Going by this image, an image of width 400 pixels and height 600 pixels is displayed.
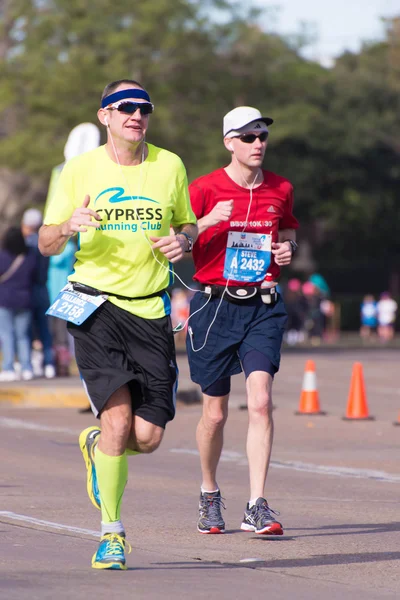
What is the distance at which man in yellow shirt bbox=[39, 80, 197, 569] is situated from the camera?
19.3 feet

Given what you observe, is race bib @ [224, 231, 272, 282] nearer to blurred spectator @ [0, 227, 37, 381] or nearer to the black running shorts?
the black running shorts

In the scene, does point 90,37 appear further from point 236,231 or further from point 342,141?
point 236,231

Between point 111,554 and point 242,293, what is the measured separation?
204 centimetres

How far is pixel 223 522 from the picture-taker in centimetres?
696

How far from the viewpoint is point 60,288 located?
14.9 metres

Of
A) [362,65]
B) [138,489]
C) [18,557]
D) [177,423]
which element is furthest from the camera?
[362,65]

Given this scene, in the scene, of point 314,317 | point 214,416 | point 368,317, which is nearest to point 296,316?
point 314,317

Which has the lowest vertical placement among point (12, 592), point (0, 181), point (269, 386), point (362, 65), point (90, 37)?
point (12, 592)

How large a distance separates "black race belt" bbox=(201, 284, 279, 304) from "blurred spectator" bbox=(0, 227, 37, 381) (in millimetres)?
9095

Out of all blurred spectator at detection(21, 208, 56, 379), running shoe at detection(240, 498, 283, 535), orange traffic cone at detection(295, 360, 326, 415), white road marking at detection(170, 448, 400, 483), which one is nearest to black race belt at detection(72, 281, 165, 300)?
running shoe at detection(240, 498, 283, 535)

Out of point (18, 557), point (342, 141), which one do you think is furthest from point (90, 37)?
point (18, 557)

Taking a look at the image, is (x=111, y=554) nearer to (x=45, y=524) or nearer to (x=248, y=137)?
(x=45, y=524)

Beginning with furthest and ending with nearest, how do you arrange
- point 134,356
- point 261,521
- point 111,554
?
point 261,521 < point 134,356 < point 111,554

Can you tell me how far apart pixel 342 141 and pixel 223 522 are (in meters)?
44.2
